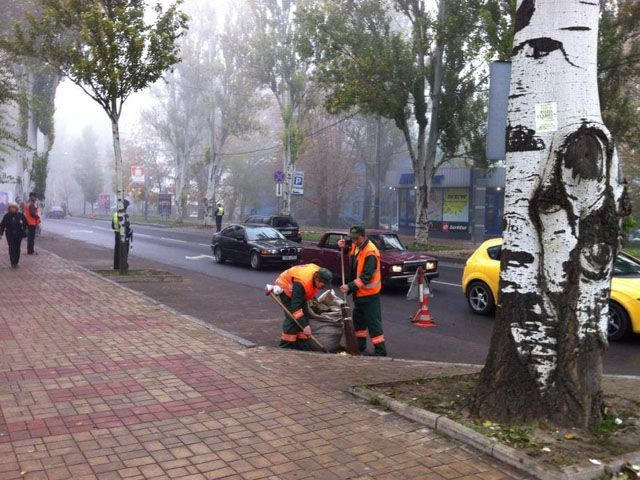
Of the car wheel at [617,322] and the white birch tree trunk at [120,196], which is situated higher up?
the white birch tree trunk at [120,196]

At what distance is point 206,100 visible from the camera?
42250 mm

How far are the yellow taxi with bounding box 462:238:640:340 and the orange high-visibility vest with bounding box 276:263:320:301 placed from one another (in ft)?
8.51

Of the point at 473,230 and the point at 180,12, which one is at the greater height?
the point at 180,12

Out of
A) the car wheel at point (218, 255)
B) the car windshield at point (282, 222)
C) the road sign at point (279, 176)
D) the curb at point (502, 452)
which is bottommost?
the curb at point (502, 452)

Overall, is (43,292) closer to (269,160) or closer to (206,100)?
(206,100)

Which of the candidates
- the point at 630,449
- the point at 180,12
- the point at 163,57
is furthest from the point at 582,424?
the point at 180,12

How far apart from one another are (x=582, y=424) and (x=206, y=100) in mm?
40519

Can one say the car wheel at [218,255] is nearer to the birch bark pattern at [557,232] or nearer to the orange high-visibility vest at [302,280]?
the orange high-visibility vest at [302,280]

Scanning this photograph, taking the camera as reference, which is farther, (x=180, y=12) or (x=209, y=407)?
(x=180, y=12)

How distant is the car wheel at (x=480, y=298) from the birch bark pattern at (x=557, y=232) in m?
5.87

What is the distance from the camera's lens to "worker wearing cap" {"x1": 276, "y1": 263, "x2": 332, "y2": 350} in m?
7.28

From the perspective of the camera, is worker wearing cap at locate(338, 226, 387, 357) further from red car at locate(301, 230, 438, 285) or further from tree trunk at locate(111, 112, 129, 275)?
tree trunk at locate(111, 112, 129, 275)

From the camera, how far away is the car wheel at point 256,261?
1780 centimetres

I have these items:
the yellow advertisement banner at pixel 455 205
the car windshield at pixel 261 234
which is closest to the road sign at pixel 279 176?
the yellow advertisement banner at pixel 455 205
